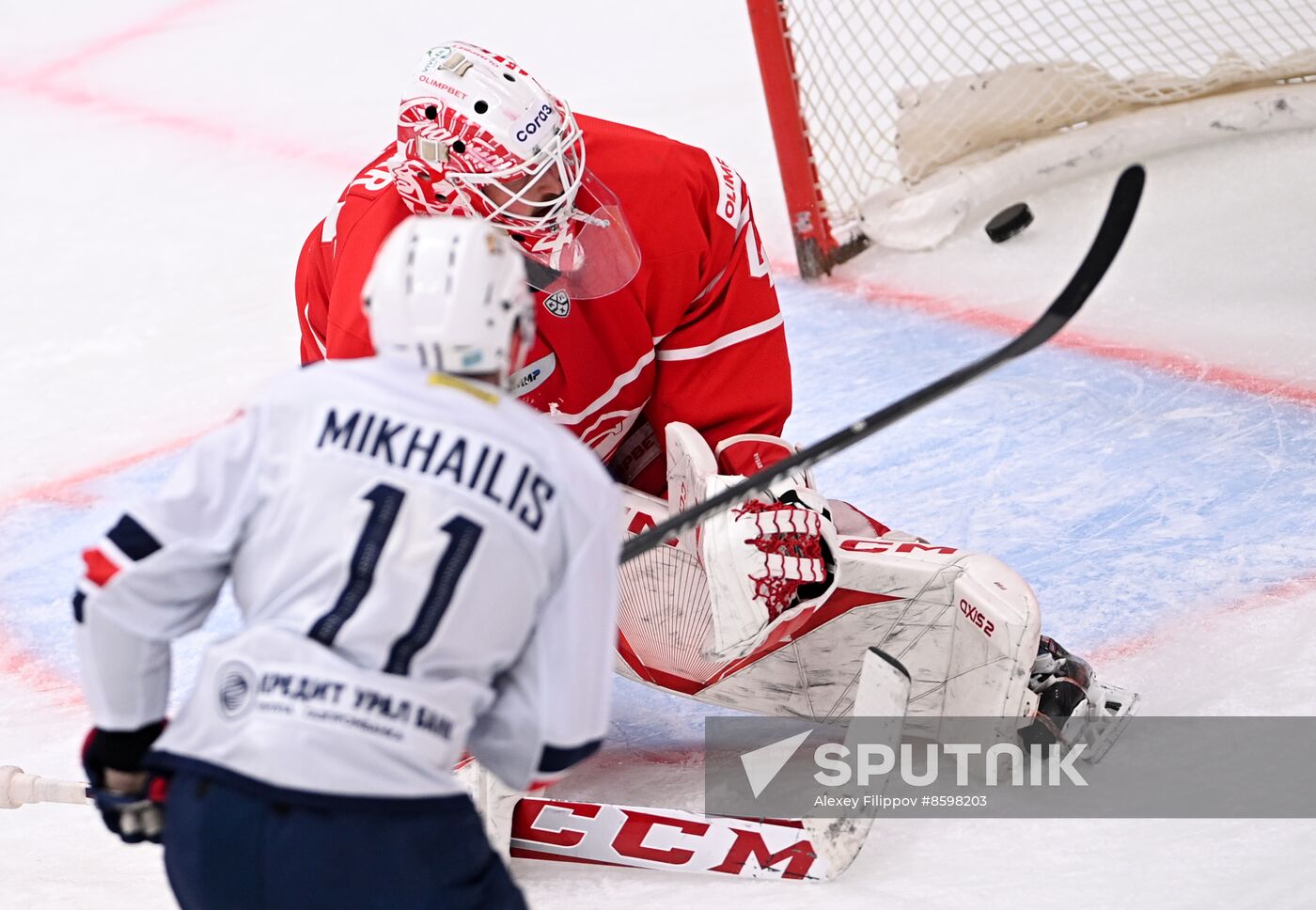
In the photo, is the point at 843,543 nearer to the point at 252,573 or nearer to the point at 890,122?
the point at 252,573

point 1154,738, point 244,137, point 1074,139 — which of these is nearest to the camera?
point 1154,738

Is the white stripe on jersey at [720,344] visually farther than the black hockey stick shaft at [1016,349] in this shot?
Yes

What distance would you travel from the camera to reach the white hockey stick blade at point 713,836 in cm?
211

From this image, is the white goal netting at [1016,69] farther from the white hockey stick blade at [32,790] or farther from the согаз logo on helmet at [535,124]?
the white hockey stick blade at [32,790]

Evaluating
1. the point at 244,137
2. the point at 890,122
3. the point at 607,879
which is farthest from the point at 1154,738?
the point at 244,137

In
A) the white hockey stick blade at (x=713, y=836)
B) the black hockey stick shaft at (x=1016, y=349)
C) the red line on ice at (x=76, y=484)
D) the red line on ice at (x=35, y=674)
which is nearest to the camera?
the black hockey stick shaft at (x=1016, y=349)

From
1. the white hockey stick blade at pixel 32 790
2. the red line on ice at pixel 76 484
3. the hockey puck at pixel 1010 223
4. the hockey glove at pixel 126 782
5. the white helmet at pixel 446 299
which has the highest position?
the white helmet at pixel 446 299

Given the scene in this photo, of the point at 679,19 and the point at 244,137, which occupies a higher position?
the point at 679,19

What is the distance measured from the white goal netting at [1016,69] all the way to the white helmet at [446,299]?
2.70m

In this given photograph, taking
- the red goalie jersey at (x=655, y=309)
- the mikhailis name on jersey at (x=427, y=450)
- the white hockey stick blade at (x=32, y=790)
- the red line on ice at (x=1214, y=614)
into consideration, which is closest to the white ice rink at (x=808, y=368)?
the red line on ice at (x=1214, y=614)

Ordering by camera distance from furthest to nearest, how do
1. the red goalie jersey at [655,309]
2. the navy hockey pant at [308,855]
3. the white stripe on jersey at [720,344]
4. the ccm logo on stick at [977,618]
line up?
the white stripe on jersey at [720,344] < the red goalie jersey at [655,309] < the ccm logo on stick at [977,618] < the navy hockey pant at [308,855]

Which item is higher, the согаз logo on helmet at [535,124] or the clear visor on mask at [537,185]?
the согаз logo on helmet at [535,124]

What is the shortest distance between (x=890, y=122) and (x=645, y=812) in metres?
2.69

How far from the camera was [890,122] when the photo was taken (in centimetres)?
438
